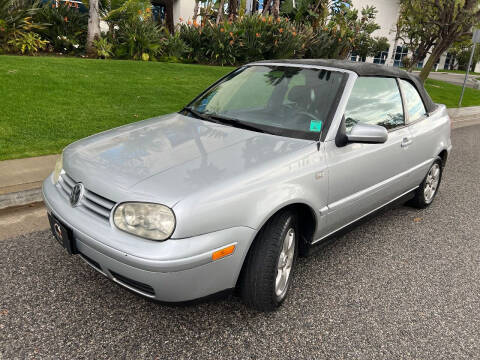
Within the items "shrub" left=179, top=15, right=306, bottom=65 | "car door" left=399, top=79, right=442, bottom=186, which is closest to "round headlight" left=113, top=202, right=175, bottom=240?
"car door" left=399, top=79, right=442, bottom=186

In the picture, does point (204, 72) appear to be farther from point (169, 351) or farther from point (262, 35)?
point (169, 351)

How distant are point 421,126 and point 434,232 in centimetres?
110

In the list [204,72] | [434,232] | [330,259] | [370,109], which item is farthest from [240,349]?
[204,72]

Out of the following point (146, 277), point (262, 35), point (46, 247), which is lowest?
point (46, 247)

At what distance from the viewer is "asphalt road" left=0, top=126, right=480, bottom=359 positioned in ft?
7.77

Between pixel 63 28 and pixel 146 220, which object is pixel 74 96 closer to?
pixel 63 28

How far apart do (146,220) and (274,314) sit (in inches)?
44.8

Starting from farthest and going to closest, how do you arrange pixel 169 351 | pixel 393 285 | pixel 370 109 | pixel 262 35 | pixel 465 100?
pixel 465 100 < pixel 262 35 < pixel 370 109 < pixel 393 285 < pixel 169 351

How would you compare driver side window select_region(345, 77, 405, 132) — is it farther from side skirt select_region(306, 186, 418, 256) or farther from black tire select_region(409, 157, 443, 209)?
black tire select_region(409, 157, 443, 209)

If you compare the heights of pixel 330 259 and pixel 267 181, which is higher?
pixel 267 181

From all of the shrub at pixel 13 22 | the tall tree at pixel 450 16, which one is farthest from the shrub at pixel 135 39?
the tall tree at pixel 450 16

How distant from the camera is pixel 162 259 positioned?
2068 millimetres

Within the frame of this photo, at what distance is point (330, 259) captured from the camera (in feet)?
11.5

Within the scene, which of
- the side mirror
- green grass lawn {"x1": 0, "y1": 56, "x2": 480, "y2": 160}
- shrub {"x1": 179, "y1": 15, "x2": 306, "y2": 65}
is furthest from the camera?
shrub {"x1": 179, "y1": 15, "x2": 306, "y2": 65}
